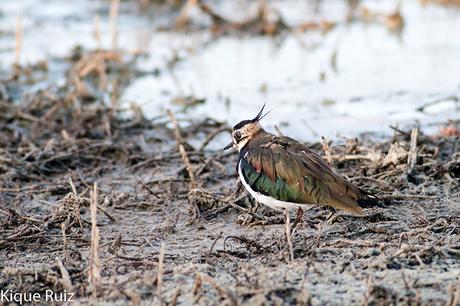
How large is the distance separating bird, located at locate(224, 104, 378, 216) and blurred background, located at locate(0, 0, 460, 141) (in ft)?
8.52

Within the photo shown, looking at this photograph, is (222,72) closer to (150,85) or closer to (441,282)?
(150,85)

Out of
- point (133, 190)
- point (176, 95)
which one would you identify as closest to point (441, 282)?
point (133, 190)

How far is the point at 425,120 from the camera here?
8.38 m

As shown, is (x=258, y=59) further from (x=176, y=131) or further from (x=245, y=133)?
(x=245, y=133)

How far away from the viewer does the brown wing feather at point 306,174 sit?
16.9 ft

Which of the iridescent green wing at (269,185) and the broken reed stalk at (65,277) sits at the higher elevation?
the iridescent green wing at (269,185)

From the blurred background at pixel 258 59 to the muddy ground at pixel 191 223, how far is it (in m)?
0.85

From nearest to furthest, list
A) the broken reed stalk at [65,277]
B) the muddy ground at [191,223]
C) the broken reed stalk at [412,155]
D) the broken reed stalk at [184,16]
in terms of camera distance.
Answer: the muddy ground at [191,223], the broken reed stalk at [65,277], the broken reed stalk at [412,155], the broken reed stalk at [184,16]

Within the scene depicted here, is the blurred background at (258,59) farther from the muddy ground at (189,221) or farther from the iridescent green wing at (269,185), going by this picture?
the iridescent green wing at (269,185)

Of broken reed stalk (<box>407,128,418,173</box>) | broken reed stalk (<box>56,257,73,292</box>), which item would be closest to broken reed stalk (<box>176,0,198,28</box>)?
broken reed stalk (<box>407,128,418,173</box>)

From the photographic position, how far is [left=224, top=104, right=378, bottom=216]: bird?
16.9ft

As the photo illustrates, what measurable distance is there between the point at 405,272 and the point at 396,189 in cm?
166

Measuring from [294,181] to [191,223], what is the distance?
3.50 ft

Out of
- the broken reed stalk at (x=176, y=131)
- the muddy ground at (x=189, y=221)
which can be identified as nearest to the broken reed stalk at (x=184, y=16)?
the muddy ground at (x=189, y=221)
